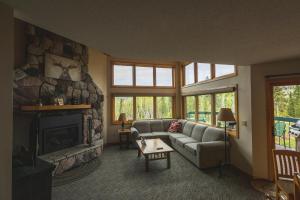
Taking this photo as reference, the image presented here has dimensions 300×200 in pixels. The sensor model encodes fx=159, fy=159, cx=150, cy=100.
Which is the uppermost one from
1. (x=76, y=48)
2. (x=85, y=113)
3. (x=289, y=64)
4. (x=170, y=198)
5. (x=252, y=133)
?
(x=76, y=48)

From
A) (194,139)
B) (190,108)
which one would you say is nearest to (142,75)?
(190,108)

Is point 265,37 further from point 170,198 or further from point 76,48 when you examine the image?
point 76,48

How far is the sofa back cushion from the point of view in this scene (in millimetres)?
4713

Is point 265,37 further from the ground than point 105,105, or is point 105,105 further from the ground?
point 265,37

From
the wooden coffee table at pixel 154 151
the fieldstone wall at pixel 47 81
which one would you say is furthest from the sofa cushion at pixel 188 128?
the fieldstone wall at pixel 47 81

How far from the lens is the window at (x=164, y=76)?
22.4 feet

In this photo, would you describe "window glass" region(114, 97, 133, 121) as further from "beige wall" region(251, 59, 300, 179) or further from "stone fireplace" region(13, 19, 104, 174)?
"beige wall" region(251, 59, 300, 179)

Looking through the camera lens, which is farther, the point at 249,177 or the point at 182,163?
the point at 182,163

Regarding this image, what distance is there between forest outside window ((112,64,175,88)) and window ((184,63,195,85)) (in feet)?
2.06

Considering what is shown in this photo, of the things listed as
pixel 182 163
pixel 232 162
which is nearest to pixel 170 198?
pixel 182 163

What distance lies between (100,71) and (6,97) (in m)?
4.65

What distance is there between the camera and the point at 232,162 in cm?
382

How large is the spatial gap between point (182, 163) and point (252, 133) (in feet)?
5.83

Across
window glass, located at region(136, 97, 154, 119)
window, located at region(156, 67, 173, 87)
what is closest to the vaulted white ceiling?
window glass, located at region(136, 97, 154, 119)
